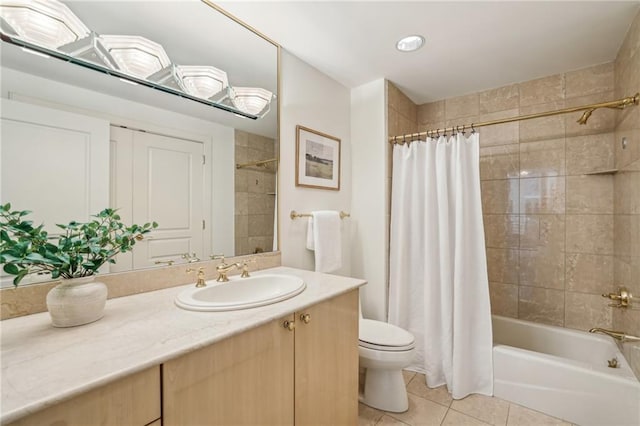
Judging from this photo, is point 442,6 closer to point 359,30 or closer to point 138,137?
point 359,30

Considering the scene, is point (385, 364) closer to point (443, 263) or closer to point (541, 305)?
point (443, 263)

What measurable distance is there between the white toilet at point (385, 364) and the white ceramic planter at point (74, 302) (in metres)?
1.34

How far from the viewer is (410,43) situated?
1724 mm

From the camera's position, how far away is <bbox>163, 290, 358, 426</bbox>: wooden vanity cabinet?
742mm

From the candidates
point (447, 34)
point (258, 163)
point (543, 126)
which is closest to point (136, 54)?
point (258, 163)

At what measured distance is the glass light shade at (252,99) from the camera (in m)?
1.55

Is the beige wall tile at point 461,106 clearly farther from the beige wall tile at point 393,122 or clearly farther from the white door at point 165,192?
the white door at point 165,192

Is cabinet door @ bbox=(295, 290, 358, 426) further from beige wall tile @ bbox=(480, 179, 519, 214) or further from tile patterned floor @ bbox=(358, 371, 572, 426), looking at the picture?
beige wall tile @ bbox=(480, 179, 519, 214)

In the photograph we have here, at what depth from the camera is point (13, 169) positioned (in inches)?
34.5

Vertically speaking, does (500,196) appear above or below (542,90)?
below

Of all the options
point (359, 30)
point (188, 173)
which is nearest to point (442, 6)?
point (359, 30)

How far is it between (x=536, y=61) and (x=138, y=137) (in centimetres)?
252

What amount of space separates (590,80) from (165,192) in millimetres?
2914

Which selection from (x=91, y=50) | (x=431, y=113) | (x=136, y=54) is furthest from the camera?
(x=431, y=113)
